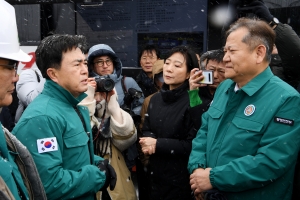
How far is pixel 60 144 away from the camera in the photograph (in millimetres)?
2066

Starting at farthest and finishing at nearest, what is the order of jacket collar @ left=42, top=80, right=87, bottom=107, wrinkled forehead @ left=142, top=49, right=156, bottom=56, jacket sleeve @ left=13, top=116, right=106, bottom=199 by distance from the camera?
wrinkled forehead @ left=142, top=49, right=156, bottom=56, jacket collar @ left=42, top=80, right=87, bottom=107, jacket sleeve @ left=13, top=116, right=106, bottom=199

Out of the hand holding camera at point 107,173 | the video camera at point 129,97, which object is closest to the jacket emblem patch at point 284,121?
the hand holding camera at point 107,173

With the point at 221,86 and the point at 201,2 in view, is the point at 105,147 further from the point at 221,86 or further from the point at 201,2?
the point at 201,2

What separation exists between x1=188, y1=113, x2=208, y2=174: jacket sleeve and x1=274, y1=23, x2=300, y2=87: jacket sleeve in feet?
2.83

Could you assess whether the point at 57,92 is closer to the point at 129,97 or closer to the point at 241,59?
the point at 241,59

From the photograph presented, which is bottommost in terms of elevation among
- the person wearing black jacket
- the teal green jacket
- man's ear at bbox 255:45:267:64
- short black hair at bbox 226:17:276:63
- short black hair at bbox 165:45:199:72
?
the person wearing black jacket

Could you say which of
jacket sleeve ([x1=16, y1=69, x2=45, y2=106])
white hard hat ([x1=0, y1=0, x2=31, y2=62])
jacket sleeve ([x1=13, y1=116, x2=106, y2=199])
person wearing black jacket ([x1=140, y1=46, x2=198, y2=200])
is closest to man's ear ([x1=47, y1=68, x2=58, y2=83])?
jacket sleeve ([x1=13, y1=116, x2=106, y2=199])

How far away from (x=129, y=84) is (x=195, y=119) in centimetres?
126

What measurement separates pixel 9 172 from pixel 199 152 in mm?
1483

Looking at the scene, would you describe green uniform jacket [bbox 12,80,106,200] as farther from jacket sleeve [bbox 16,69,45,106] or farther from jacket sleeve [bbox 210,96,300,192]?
jacket sleeve [bbox 16,69,45,106]

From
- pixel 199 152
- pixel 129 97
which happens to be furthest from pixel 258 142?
pixel 129 97

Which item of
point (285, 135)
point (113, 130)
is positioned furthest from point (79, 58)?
point (285, 135)

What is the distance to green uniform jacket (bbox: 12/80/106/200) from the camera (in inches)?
77.4

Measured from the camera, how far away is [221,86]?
8.89ft
